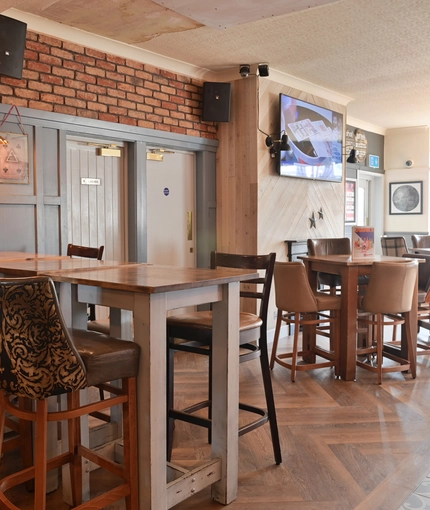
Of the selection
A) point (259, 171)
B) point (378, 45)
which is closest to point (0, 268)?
point (259, 171)

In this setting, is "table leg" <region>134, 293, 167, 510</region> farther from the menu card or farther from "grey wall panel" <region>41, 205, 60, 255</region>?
the menu card

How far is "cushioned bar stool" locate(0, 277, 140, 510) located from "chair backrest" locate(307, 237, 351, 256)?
3.07 metres

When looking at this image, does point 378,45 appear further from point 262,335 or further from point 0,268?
point 0,268

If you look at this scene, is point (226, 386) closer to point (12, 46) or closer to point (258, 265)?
point (258, 265)

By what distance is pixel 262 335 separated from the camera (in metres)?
2.52

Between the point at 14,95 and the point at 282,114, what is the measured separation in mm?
2705

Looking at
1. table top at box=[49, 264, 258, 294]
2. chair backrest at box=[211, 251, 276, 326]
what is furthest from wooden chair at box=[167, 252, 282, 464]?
table top at box=[49, 264, 258, 294]

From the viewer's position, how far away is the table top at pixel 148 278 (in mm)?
1806

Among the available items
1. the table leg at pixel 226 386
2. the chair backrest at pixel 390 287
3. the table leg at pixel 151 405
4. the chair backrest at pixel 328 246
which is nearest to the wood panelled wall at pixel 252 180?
the chair backrest at pixel 328 246

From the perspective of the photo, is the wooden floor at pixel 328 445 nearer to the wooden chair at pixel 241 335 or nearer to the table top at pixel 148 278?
the wooden chair at pixel 241 335

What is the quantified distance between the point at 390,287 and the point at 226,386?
215cm

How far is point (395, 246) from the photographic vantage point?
5941 millimetres

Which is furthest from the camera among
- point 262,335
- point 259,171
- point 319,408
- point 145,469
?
point 259,171

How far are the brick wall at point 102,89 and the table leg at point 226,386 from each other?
2.53 metres
